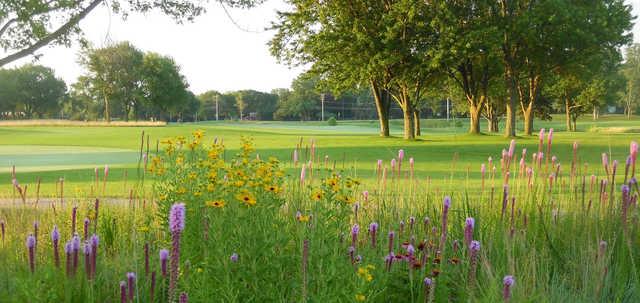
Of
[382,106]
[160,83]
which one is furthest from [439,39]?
[160,83]

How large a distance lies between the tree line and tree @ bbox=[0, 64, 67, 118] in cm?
8654

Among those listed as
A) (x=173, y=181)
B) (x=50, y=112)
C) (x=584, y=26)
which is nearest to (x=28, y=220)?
(x=173, y=181)

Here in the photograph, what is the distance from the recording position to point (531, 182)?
610 centimetres

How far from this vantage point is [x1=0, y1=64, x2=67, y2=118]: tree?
4016 inches

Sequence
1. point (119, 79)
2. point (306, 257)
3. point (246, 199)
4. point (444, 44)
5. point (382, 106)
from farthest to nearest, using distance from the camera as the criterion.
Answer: point (119, 79) → point (382, 106) → point (444, 44) → point (246, 199) → point (306, 257)

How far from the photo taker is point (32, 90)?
4210 inches

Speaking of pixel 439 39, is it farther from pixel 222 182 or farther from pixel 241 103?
pixel 241 103

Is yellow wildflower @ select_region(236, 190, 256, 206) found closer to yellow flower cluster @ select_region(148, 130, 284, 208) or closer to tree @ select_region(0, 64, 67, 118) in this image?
yellow flower cluster @ select_region(148, 130, 284, 208)

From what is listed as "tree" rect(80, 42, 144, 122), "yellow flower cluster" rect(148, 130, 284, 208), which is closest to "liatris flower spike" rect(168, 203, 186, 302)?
"yellow flower cluster" rect(148, 130, 284, 208)

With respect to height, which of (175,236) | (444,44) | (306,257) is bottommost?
(306,257)

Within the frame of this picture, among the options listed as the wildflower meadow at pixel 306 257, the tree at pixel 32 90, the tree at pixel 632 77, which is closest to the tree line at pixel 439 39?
the wildflower meadow at pixel 306 257

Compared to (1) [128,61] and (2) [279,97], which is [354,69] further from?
(2) [279,97]

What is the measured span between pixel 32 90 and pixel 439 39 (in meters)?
100

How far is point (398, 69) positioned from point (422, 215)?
2906cm
